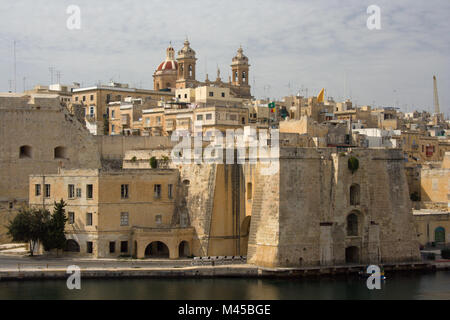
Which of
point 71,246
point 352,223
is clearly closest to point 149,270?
point 71,246

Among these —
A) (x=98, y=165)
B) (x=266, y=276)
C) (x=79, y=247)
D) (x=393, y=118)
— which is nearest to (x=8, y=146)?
(x=98, y=165)

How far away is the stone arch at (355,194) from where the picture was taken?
3853 cm

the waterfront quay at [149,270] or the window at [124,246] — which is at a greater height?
the window at [124,246]

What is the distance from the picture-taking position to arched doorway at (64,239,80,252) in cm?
4049

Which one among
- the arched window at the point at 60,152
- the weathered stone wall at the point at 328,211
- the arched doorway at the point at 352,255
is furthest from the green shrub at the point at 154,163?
the arched doorway at the point at 352,255

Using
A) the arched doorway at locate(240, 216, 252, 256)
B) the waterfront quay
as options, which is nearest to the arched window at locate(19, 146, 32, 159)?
the waterfront quay

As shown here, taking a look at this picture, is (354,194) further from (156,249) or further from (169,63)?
(169,63)

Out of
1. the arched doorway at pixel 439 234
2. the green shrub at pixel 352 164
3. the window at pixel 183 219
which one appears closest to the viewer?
the green shrub at pixel 352 164

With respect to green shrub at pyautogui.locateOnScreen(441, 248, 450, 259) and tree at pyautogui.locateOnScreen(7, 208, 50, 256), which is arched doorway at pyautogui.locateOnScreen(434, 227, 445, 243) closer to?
green shrub at pyautogui.locateOnScreen(441, 248, 450, 259)

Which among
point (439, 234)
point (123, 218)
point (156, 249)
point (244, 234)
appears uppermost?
point (123, 218)

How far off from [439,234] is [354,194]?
7.88m

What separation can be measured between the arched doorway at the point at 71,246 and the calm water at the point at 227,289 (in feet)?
16.8

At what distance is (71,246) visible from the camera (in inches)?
1604

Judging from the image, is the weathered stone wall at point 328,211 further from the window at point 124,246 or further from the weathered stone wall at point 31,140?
the weathered stone wall at point 31,140
